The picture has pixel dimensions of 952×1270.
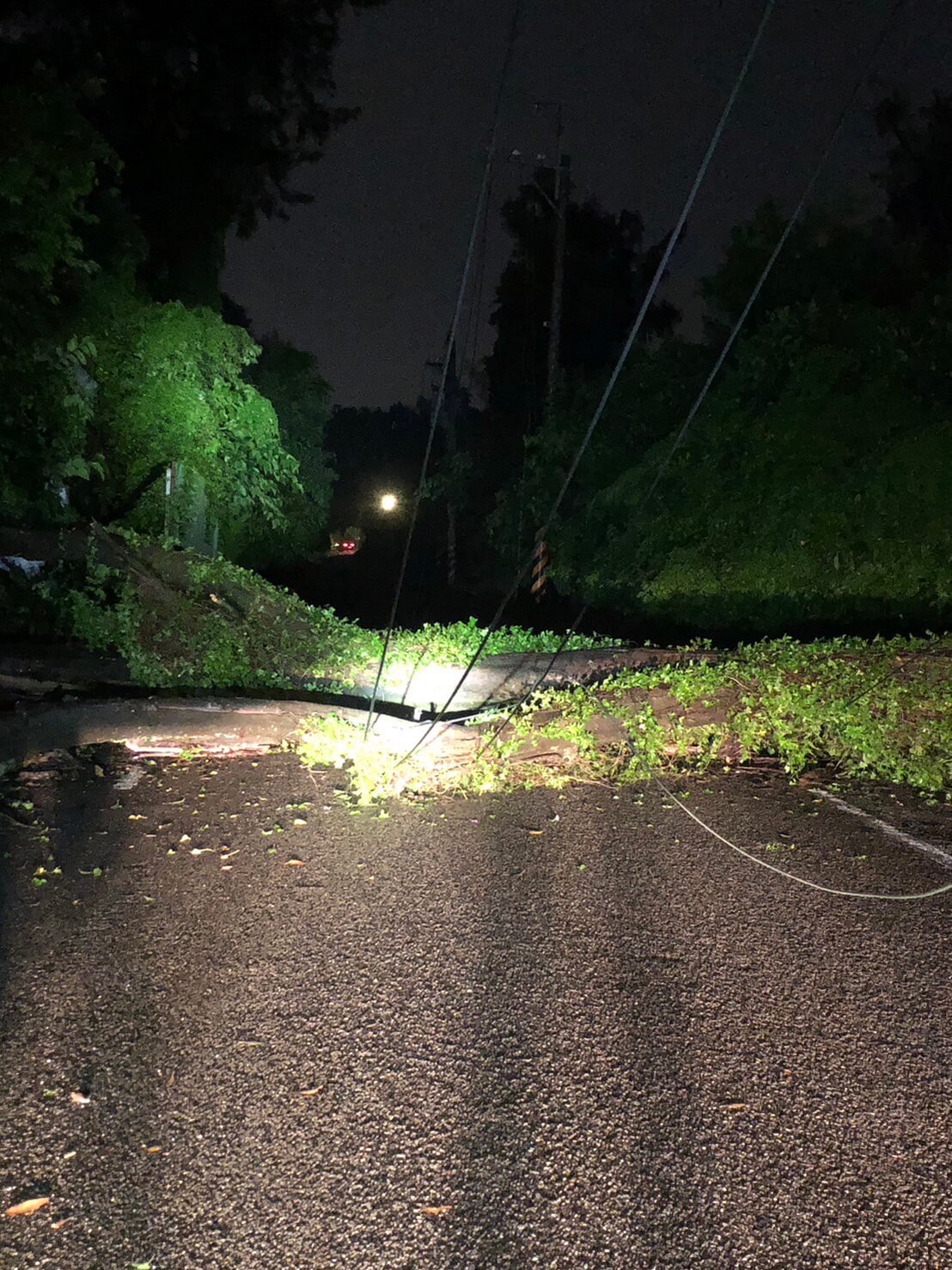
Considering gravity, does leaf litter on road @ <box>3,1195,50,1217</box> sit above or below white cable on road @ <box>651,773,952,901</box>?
below

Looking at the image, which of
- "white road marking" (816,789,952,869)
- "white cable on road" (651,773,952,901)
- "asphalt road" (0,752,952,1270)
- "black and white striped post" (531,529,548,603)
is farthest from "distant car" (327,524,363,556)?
"asphalt road" (0,752,952,1270)

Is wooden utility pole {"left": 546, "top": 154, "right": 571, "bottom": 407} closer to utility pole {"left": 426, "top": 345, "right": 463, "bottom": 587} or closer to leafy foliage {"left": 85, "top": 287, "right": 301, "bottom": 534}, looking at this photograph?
leafy foliage {"left": 85, "top": 287, "right": 301, "bottom": 534}

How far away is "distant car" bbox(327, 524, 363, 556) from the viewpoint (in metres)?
61.3

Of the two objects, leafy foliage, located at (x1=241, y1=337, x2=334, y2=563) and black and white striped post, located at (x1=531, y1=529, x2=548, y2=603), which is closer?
black and white striped post, located at (x1=531, y1=529, x2=548, y2=603)

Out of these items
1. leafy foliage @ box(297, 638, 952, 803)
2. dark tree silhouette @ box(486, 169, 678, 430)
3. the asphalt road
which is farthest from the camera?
dark tree silhouette @ box(486, 169, 678, 430)

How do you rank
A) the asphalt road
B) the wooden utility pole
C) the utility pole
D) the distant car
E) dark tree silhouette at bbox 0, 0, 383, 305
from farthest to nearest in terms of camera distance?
the distant car
the utility pole
the wooden utility pole
dark tree silhouette at bbox 0, 0, 383, 305
the asphalt road

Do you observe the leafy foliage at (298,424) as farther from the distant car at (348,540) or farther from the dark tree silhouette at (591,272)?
the distant car at (348,540)

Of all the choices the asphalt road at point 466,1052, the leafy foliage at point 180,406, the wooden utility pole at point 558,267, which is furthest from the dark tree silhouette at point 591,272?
the asphalt road at point 466,1052

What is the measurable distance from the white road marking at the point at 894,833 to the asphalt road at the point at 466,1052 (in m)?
0.27

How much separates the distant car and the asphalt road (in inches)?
2226

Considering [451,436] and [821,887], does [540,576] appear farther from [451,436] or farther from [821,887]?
[821,887]

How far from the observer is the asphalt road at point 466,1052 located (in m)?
2.31

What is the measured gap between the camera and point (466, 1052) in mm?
3021

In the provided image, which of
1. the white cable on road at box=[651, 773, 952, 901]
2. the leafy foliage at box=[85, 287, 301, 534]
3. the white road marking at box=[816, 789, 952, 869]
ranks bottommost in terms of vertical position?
the white cable on road at box=[651, 773, 952, 901]
